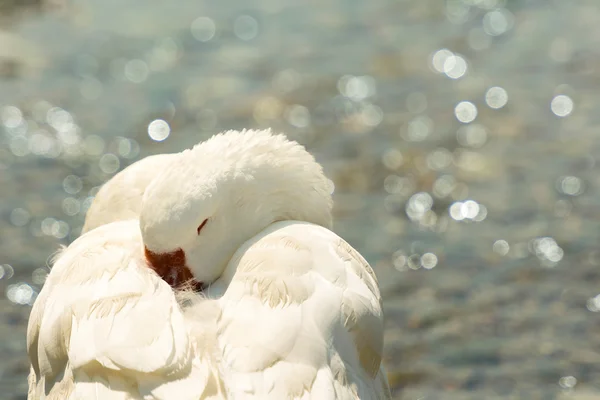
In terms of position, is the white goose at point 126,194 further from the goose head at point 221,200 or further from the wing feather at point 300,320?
the wing feather at point 300,320

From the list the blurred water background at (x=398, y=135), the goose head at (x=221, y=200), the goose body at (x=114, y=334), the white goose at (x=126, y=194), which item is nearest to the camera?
the goose body at (x=114, y=334)

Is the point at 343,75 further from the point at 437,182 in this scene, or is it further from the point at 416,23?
the point at 437,182

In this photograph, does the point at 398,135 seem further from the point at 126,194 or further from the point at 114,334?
the point at 114,334

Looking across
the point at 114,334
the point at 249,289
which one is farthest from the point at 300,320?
the point at 114,334

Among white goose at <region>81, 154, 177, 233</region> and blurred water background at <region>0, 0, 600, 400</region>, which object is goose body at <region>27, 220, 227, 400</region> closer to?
white goose at <region>81, 154, 177, 233</region>

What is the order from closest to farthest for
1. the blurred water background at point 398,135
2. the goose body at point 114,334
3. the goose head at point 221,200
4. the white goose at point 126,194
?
1. the goose body at point 114,334
2. the goose head at point 221,200
3. the white goose at point 126,194
4. the blurred water background at point 398,135

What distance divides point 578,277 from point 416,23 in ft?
11.1

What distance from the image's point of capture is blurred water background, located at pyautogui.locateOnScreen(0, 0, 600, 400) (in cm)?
469

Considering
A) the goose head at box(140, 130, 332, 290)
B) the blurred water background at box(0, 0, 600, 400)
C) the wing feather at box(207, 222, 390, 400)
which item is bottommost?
the blurred water background at box(0, 0, 600, 400)

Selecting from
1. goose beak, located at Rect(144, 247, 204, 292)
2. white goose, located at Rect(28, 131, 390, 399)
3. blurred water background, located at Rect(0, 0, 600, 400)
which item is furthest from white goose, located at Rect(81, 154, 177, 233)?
blurred water background, located at Rect(0, 0, 600, 400)

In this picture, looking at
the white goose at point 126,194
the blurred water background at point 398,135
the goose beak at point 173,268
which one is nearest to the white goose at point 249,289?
Result: the goose beak at point 173,268

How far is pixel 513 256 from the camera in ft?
17.2

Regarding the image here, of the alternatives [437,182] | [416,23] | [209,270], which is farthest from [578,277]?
[416,23]

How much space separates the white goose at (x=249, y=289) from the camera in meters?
2.57
